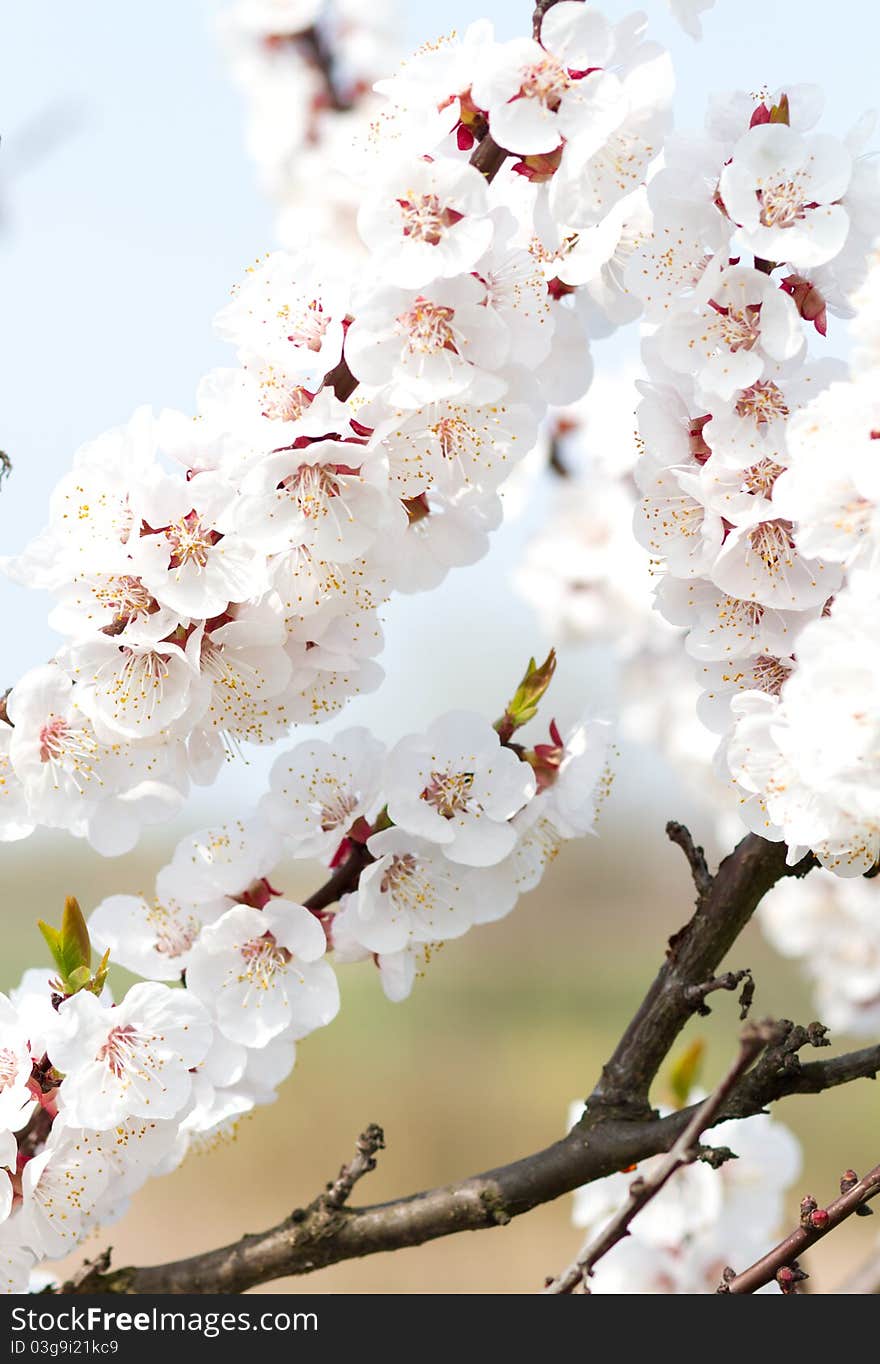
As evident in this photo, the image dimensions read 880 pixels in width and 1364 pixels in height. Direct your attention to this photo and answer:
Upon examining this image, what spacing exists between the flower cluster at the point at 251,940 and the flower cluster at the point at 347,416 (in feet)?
0.37

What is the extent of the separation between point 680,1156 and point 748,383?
0.46 meters

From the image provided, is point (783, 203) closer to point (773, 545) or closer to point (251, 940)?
point (773, 545)

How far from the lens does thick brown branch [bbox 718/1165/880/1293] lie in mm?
728

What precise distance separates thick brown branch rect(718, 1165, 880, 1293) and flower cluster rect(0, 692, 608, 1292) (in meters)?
0.31

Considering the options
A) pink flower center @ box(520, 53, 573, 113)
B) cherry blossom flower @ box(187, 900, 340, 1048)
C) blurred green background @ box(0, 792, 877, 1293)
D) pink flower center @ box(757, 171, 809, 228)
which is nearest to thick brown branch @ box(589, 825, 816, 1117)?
cherry blossom flower @ box(187, 900, 340, 1048)

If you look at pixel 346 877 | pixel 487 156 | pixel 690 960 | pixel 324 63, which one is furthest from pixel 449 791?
pixel 324 63

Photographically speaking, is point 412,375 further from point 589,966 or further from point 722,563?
point 589,966

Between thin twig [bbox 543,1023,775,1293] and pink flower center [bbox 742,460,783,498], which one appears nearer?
thin twig [bbox 543,1023,775,1293]

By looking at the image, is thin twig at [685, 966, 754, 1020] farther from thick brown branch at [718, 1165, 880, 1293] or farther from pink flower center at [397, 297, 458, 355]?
pink flower center at [397, 297, 458, 355]

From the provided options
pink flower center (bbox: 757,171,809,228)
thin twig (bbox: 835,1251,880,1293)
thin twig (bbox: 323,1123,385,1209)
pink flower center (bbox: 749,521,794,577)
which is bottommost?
thin twig (bbox: 835,1251,880,1293)

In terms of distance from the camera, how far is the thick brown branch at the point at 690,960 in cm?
96

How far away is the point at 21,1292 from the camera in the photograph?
0.91 m

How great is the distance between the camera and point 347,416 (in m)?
0.82

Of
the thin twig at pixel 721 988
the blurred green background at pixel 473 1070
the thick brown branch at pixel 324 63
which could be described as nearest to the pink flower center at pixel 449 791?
the thin twig at pixel 721 988
